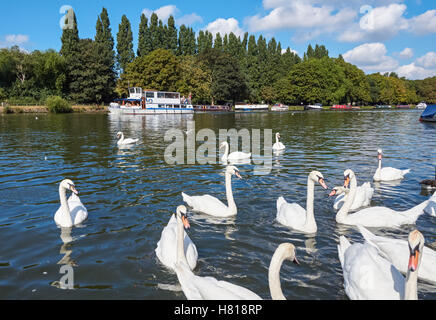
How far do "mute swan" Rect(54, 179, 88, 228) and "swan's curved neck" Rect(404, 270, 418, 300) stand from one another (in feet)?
22.2

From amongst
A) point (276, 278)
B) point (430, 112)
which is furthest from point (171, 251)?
point (430, 112)

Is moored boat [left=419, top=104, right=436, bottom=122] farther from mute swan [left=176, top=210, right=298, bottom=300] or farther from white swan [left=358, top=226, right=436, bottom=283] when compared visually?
mute swan [left=176, top=210, right=298, bottom=300]

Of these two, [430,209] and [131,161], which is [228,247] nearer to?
[430,209]

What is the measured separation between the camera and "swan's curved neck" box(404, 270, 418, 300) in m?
3.94

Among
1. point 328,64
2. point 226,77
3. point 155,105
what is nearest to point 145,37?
point 226,77

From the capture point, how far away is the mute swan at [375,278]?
13.2 feet

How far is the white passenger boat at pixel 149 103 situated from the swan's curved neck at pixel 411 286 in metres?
65.0

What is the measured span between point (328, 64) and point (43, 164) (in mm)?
112166

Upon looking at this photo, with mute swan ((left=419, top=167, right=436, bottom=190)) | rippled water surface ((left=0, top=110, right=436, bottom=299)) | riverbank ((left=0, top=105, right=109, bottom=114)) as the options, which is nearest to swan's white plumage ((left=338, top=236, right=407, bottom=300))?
rippled water surface ((left=0, top=110, right=436, bottom=299))

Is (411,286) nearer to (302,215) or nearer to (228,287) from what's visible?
(228,287)

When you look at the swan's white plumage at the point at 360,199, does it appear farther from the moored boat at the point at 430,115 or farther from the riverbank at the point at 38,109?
the riverbank at the point at 38,109

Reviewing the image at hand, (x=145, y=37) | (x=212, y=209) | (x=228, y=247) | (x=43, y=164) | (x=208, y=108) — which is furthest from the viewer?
(x=145, y=37)

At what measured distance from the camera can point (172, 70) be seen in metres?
83.2
